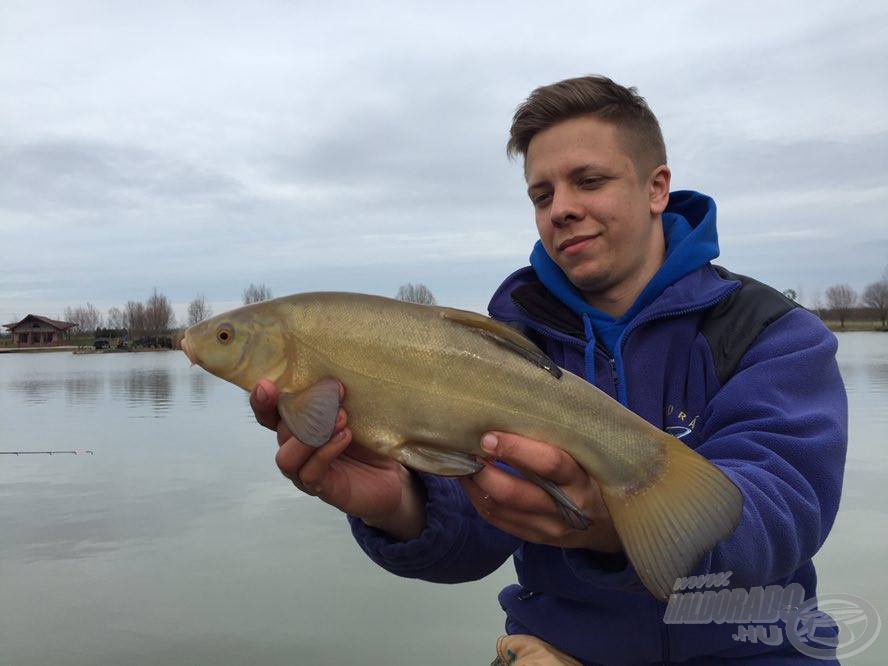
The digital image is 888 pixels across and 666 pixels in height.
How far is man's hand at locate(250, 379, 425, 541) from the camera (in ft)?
7.16

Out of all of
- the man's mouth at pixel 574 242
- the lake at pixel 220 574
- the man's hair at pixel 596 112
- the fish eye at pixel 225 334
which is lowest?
the lake at pixel 220 574

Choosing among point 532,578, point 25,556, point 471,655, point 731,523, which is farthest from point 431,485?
point 25,556

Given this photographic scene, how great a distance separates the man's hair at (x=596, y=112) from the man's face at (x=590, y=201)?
0.04 m

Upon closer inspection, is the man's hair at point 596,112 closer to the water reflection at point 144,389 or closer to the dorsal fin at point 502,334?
the dorsal fin at point 502,334

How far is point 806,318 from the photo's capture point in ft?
8.41

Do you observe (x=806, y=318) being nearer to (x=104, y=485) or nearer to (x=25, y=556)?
(x=25, y=556)

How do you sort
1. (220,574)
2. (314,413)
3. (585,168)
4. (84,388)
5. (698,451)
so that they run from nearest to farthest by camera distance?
(314,413) → (698,451) → (585,168) → (220,574) → (84,388)

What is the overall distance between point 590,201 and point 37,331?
99840 mm

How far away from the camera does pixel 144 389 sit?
23.7 metres

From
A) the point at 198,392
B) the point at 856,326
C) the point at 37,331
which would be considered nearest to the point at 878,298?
the point at 856,326

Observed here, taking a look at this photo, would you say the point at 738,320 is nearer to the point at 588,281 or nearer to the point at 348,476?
the point at 588,281

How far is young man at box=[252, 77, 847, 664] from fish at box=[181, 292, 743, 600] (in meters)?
0.07

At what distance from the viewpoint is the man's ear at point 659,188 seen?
3.01m

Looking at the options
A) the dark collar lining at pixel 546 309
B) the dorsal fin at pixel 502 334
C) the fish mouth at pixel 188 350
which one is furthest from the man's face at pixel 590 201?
the fish mouth at pixel 188 350
